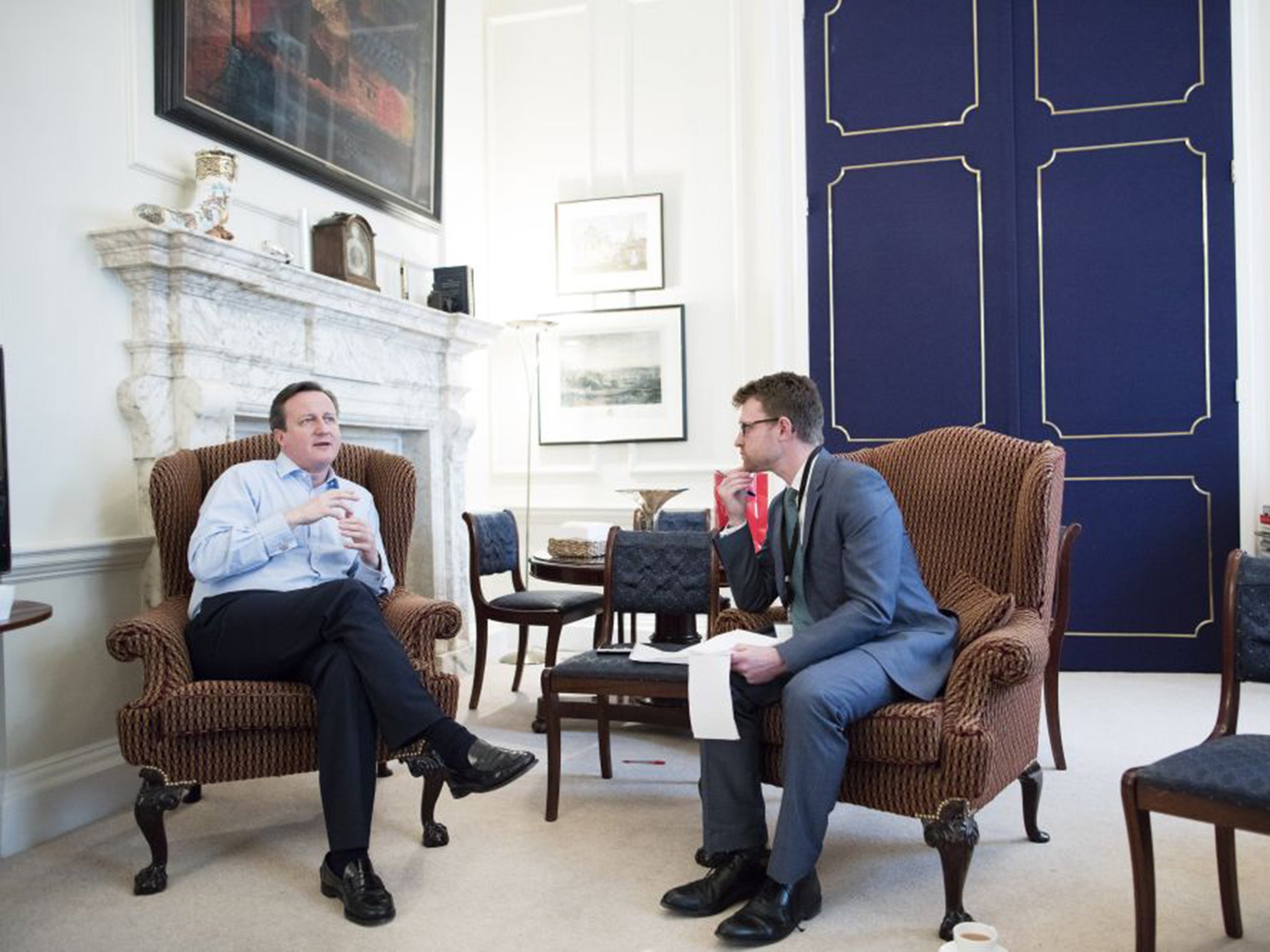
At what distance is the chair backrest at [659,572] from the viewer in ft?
13.1

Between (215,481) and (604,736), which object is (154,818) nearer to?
(215,481)

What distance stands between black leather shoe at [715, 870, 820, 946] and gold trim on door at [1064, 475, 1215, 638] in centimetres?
356

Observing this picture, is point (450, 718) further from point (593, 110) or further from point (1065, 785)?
point (593, 110)

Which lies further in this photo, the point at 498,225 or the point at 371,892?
the point at 498,225

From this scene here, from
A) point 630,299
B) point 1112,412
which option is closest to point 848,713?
point 1112,412

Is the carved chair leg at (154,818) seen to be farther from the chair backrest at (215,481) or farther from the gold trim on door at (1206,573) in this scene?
the gold trim on door at (1206,573)

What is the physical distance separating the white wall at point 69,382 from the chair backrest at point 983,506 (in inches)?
94.0

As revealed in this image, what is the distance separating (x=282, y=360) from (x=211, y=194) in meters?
0.67

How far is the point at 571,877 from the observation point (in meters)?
2.72

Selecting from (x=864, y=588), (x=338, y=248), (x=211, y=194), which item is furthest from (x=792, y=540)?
(x=338, y=248)

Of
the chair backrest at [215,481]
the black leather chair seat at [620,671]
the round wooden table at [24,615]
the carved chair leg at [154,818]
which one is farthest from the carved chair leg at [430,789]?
the round wooden table at [24,615]

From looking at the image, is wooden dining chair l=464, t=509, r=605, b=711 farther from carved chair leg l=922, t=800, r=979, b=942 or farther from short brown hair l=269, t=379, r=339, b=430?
carved chair leg l=922, t=800, r=979, b=942

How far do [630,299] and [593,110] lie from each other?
110cm

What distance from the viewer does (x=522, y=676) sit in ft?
17.2
